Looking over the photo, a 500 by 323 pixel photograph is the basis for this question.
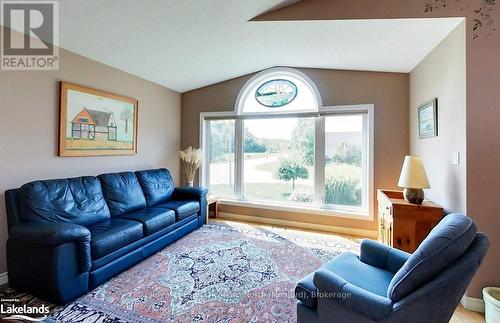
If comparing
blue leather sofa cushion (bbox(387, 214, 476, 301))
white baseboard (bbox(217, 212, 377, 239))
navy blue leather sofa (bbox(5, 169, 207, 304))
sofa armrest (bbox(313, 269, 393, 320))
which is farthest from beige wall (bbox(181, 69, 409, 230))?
sofa armrest (bbox(313, 269, 393, 320))

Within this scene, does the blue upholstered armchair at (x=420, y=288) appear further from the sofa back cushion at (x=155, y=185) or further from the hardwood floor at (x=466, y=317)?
the sofa back cushion at (x=155, y=185)

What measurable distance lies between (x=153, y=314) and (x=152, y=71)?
3.33m

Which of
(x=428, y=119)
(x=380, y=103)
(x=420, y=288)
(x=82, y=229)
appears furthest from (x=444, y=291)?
(x=380, y=103)

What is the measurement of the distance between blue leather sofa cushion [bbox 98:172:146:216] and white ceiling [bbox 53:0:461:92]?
1.61 meters

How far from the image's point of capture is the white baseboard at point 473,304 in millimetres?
1965

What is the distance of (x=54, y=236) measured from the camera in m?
1.86

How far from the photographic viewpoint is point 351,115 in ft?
12.3

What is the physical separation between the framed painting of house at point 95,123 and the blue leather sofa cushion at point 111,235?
3.54 ft

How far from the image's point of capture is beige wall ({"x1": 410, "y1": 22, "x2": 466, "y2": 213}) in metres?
2.10

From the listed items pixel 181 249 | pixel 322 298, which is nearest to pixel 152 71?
pixel 181 249

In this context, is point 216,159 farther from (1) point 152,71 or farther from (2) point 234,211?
(1) point 152,71

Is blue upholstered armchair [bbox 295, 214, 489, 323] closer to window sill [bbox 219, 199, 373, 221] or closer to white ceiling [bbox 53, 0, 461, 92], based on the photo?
white ceiling [bbox 53, 0, 461, 92]

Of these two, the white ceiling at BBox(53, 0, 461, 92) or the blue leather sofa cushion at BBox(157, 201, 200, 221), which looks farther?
the blue leather sofa cushion at BBox(157, 201, 200, 221)

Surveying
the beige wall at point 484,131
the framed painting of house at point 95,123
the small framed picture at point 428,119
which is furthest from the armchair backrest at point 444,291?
the framed painting of house at point 95,123
